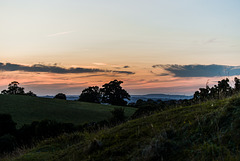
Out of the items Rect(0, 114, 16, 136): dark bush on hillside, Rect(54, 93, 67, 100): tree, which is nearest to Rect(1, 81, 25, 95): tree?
Rect(54, 93, 67, 100): tree

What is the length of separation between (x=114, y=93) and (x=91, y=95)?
10.3 meters

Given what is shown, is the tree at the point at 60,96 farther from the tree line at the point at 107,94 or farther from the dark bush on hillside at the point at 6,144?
the dark bush on hillside at the point at 6,144

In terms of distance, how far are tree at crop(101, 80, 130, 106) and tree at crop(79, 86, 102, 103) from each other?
2348 mm

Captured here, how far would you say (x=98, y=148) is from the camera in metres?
7.36

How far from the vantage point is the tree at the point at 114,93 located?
10086 cm

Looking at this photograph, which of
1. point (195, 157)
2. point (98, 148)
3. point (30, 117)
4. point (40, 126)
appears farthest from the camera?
point (30, 117)

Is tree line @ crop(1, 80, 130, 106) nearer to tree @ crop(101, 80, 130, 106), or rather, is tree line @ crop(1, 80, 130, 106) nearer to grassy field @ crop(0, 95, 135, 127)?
tree @ crop(101, 80, 130, 106)

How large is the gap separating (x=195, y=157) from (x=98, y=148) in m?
3.29

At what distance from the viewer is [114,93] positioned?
102 metres

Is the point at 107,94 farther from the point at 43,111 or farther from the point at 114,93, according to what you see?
the point at 43,111

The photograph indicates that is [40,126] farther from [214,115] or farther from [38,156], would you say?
[214,115]

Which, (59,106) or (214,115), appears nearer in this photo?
(214,115)

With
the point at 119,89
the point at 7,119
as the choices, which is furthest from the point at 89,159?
the point at 119,89

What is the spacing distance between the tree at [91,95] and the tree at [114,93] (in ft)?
7.70
